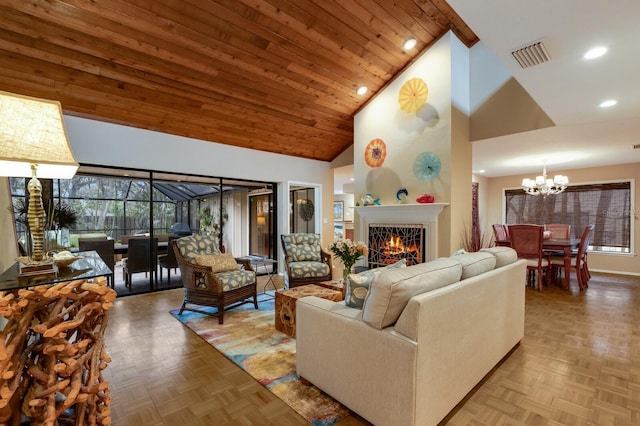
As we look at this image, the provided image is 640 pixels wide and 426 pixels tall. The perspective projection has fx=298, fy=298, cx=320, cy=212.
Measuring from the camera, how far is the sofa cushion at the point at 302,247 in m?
4.62

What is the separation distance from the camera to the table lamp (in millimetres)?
1294

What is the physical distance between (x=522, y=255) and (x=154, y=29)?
6.08 m

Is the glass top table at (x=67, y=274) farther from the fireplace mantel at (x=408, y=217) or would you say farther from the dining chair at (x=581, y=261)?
the dining chair at (x=581, y=261)

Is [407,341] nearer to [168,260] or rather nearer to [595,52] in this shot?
[595,52]

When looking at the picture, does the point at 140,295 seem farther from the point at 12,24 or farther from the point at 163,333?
the point at 12,24

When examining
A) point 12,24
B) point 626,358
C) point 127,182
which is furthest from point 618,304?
point 12,24

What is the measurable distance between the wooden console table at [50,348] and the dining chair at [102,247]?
3396mm

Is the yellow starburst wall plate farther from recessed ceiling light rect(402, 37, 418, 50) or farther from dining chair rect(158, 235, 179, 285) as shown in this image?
dining chair rect(158, 235, 179, 285)

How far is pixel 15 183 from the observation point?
3.55 meters

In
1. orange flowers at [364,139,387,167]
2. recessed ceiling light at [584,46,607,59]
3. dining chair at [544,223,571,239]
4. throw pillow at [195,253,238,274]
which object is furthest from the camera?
dining chair at [544,223,571,239]

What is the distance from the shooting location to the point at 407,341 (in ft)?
4.70

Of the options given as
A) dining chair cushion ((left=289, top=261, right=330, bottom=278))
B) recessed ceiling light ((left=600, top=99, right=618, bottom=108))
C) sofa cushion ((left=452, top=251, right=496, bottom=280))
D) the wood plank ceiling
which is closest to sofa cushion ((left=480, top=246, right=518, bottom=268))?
sofa cushion ((left=452, top=251, right=496, bottom=280))

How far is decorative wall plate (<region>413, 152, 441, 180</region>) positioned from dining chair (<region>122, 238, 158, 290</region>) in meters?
4.35

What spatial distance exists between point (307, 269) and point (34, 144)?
11.0 ft
